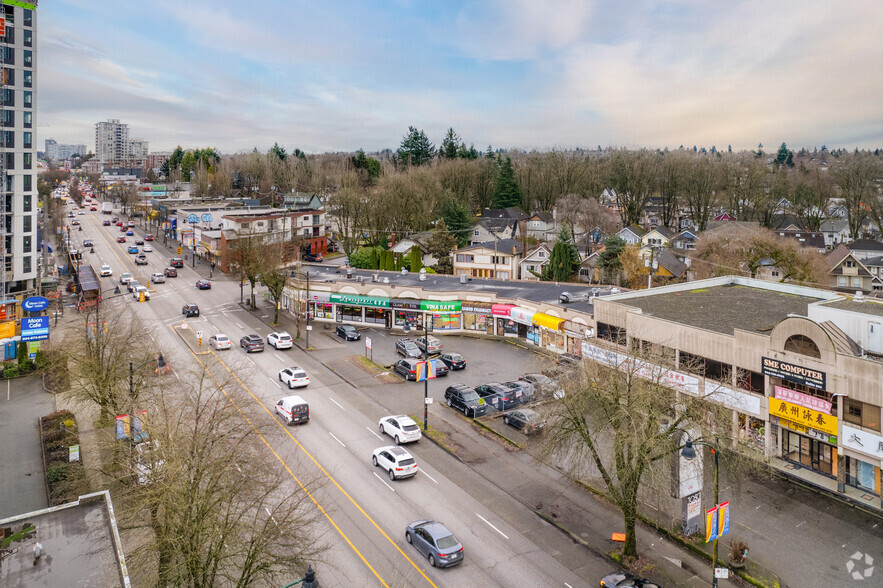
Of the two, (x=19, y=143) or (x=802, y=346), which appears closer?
(x=802, y=346)

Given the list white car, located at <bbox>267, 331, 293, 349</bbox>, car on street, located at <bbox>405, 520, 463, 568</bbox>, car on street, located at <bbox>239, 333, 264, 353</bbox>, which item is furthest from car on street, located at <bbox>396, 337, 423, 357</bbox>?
car on street, located at <bbox>405, 520, 463, 568</bbox>

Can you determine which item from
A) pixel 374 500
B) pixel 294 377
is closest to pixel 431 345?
pixel 294 377

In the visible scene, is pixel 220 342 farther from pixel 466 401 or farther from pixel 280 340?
pixel 466 401

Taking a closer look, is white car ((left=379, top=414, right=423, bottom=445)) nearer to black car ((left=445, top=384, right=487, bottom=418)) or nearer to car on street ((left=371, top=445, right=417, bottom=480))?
car on street ((left=371, top=445, right=417, bottom=480))

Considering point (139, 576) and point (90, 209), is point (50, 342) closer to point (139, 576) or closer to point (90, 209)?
point (139, 576)

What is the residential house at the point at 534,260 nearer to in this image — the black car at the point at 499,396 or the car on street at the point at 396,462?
the black car at the point at 499,396

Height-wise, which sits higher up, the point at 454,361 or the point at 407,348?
the point at 407,348

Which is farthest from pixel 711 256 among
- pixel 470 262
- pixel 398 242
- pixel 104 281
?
pixel 104 281
